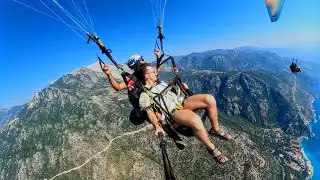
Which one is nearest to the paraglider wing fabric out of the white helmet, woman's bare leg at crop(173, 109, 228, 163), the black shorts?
woman's bare leg at crop(173, 109, 228, 163)

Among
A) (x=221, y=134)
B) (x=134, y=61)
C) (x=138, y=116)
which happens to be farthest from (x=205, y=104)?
(x=134, y=61)

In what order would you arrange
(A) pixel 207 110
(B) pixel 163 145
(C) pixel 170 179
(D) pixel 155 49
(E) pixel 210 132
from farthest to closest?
(D) pixel 155 49, (E) pixel 210 132, (A) pixel 207 110, (B) pixel 163 145, (C) pixel 170 179

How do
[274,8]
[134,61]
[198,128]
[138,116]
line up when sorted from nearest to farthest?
1. [274,8]
2. [198,128]
3. [138,116]
4. [134,61]

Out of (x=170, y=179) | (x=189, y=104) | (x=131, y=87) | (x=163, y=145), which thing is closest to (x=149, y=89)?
(x=131, y=87)

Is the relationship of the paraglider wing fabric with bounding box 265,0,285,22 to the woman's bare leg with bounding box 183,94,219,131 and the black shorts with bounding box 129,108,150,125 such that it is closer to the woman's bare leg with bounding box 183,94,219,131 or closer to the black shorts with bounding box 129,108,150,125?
the woman's bare leg with bounding box 183,94,219,131

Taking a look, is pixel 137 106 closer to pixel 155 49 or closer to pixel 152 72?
pixel 152 72

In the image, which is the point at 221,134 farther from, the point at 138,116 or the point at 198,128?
the point at 138,116

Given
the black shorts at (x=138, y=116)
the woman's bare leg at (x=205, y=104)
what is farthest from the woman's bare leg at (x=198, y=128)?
the black shorts at (x=138, y=116)

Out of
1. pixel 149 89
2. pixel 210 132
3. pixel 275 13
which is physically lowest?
pixel 210 132
